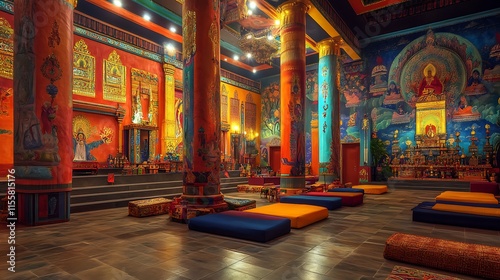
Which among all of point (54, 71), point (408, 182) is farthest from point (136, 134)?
point (408, 182)

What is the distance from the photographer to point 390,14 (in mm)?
15469

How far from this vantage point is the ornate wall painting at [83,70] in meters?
12.9

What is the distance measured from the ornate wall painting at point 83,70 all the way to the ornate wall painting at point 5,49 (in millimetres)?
2313

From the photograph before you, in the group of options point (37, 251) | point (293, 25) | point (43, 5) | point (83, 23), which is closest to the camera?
point (37, 251)

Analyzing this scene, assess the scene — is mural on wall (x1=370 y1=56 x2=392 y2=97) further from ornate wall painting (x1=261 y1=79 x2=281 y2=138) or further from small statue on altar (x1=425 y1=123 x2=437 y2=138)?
ornate wall painting (x1=261 y1=79 x2=281 y2=138)

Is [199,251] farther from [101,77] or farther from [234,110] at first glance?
[234,110]

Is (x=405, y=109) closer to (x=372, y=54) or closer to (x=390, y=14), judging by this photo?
(x=372, y=54)

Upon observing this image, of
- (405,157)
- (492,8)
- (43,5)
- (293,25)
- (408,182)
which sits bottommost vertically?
(408,182)

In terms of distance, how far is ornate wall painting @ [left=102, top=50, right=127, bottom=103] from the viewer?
46.0 feet

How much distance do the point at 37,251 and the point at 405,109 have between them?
18.1 meters

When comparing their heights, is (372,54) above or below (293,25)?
above

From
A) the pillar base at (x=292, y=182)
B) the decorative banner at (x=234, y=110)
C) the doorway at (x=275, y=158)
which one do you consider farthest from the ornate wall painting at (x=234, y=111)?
the pillar base at (x=292, y=182)

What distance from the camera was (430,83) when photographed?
53.8ft

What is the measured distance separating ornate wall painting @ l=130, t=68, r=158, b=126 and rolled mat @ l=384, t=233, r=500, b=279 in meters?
13.7
